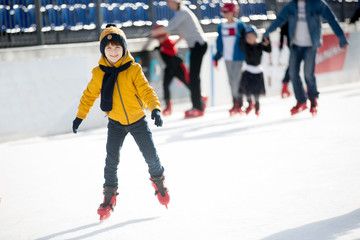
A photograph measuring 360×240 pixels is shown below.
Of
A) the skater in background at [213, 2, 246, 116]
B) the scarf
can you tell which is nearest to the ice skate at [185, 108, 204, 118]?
the skater in background at [213, 2, 246, 116]

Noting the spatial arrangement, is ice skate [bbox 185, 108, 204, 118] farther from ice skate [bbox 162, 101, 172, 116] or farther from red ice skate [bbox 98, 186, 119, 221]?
red ice skate [bbox 98, 186, 119, 221]

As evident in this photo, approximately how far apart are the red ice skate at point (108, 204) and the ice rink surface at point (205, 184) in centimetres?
6

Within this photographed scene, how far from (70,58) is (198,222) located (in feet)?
16.7

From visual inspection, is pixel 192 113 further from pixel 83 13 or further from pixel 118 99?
pixel 118 99

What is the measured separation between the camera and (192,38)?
31.1 ft

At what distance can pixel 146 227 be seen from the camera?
14.0 feet

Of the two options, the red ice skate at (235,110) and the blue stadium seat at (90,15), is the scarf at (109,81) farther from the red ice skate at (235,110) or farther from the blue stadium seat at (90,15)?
the blue stadium seat at (90,15)

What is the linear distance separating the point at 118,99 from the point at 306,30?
5093 millimetres

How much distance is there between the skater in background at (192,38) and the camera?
9.36 m

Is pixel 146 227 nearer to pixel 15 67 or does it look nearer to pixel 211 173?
pixel 211 173

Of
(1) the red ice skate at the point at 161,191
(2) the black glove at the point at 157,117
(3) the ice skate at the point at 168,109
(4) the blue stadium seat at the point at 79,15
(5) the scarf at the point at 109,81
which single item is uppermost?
(5) the scarf at the point at 109,81

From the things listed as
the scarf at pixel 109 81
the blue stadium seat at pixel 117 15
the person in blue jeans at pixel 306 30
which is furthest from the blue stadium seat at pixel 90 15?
the scarf at pixel 109 81

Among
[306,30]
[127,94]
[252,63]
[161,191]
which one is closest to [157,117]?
[127,94]

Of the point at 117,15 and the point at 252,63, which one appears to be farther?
the point at 117,15
